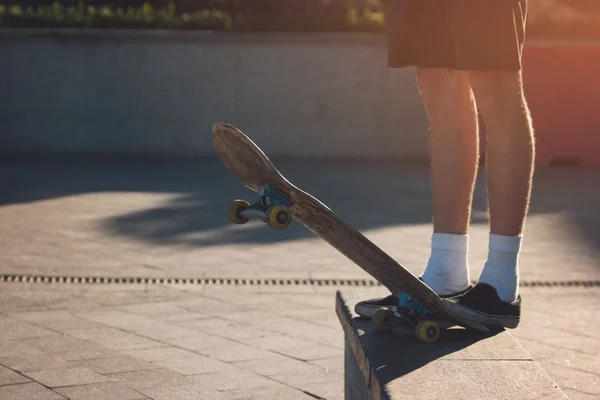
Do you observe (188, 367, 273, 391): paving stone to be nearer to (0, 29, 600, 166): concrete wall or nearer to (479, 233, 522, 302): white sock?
(479, 233, 522, 302): white sock

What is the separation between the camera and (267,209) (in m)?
2.70

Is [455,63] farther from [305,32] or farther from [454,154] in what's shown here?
[305,32]

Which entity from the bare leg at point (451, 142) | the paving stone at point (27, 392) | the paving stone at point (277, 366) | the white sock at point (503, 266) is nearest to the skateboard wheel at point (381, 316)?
the white sock at point (503, 266)

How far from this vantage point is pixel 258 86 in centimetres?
1070

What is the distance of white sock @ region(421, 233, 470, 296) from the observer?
3301 mm

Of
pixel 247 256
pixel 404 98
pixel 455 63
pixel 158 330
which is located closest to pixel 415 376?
pixel 455 63

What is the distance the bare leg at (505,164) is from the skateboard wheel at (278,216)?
76 cm

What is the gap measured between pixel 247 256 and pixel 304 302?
111cm

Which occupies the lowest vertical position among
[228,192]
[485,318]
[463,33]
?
[228,192]

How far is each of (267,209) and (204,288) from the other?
8.25ft

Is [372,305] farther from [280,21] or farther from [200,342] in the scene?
[280,21]

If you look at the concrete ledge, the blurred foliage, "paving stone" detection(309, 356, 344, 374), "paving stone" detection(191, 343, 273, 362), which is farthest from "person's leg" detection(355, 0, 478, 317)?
the blurred foliage

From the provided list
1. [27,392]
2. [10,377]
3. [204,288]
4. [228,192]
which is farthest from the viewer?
[228,192]

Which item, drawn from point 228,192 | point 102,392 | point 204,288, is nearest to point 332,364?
point 102,392
